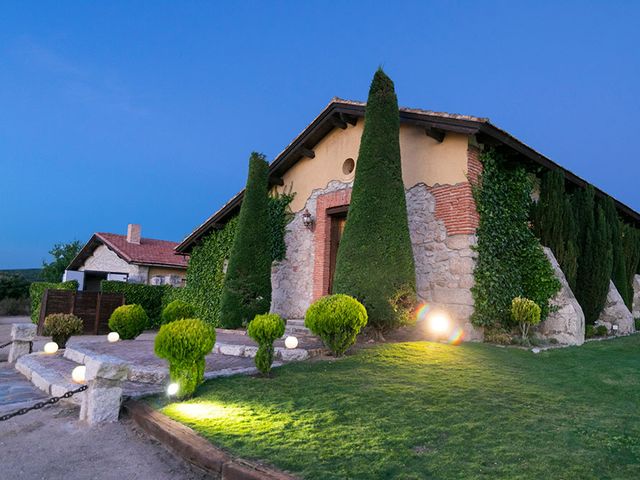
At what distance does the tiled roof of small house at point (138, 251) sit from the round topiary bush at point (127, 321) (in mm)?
12626

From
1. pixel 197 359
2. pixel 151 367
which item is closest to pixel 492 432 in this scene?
pixel 197 359

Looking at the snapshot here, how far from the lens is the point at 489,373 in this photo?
5.11m

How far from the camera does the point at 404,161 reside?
31.0ft

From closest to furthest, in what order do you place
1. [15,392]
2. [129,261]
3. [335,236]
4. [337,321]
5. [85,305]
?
[15,392] < [337,321] < [335,236] < [85,305] < [129,261]

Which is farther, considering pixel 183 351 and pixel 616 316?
pixel 616 316

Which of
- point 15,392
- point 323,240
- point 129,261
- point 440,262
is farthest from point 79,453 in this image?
point 129,261

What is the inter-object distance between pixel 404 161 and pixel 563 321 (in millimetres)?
4548

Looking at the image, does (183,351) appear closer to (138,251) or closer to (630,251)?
(630,251)

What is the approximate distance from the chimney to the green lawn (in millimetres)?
21826

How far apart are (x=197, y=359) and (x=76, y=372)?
188 centimetres

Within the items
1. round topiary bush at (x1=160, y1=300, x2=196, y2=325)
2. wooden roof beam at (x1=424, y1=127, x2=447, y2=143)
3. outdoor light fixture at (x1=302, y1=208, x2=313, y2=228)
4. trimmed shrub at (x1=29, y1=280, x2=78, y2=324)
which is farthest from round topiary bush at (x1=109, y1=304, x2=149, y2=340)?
trimmed shrub at (x1=29, y1=280, x2=78, y2=324)

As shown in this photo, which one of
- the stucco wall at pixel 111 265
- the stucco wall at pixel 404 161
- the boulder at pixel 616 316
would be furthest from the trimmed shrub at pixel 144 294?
the boulder at pixel 616 316

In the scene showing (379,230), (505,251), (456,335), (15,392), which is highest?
(379,230)

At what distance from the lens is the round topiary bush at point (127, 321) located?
30.1 ft
